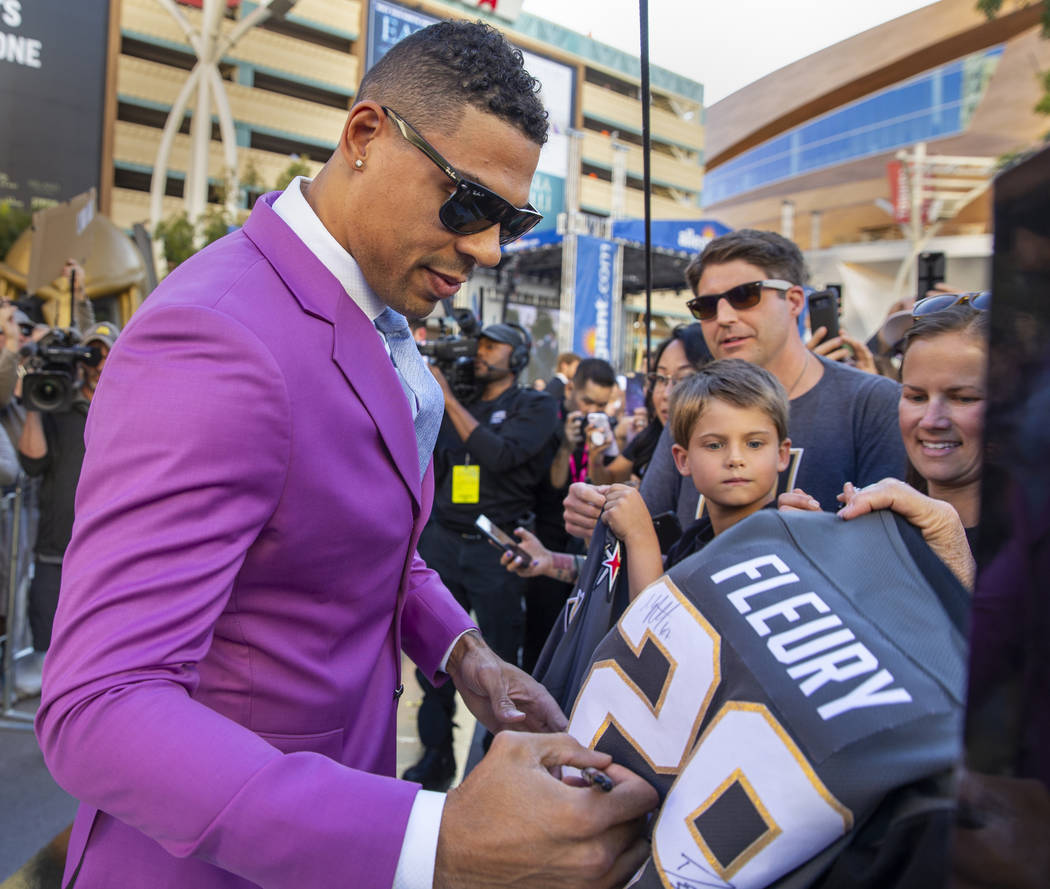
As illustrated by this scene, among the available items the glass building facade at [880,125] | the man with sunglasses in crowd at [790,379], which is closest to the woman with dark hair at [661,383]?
the man with sunglasses in crowd at [790,379]

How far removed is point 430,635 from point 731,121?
4.83 feet

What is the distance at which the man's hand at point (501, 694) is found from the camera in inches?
54.0

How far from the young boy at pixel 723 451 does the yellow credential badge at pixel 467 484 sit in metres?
2.25

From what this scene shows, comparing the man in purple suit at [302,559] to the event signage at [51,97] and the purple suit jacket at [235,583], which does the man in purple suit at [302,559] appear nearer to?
the purple suit jacket at [235,583]

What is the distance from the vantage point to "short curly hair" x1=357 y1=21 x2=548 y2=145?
1140 millimetres

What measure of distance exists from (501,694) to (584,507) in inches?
36.5

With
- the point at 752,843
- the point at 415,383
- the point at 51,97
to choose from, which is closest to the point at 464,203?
the point at 415,383

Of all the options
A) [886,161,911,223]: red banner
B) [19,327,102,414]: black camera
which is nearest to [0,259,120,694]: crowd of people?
[19,327,102,414]: black camera

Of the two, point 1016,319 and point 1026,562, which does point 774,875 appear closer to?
point 1026,562

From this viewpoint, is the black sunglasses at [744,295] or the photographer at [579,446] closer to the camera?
the black sunglasses at [744,295]

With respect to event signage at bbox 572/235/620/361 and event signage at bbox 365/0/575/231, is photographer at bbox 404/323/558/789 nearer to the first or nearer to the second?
event signage at bbox 572/235/620/361

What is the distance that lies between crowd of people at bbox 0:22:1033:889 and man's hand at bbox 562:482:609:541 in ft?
2.29

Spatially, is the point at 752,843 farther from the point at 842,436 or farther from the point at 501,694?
the point at 842,436

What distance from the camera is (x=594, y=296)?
20578 mm
